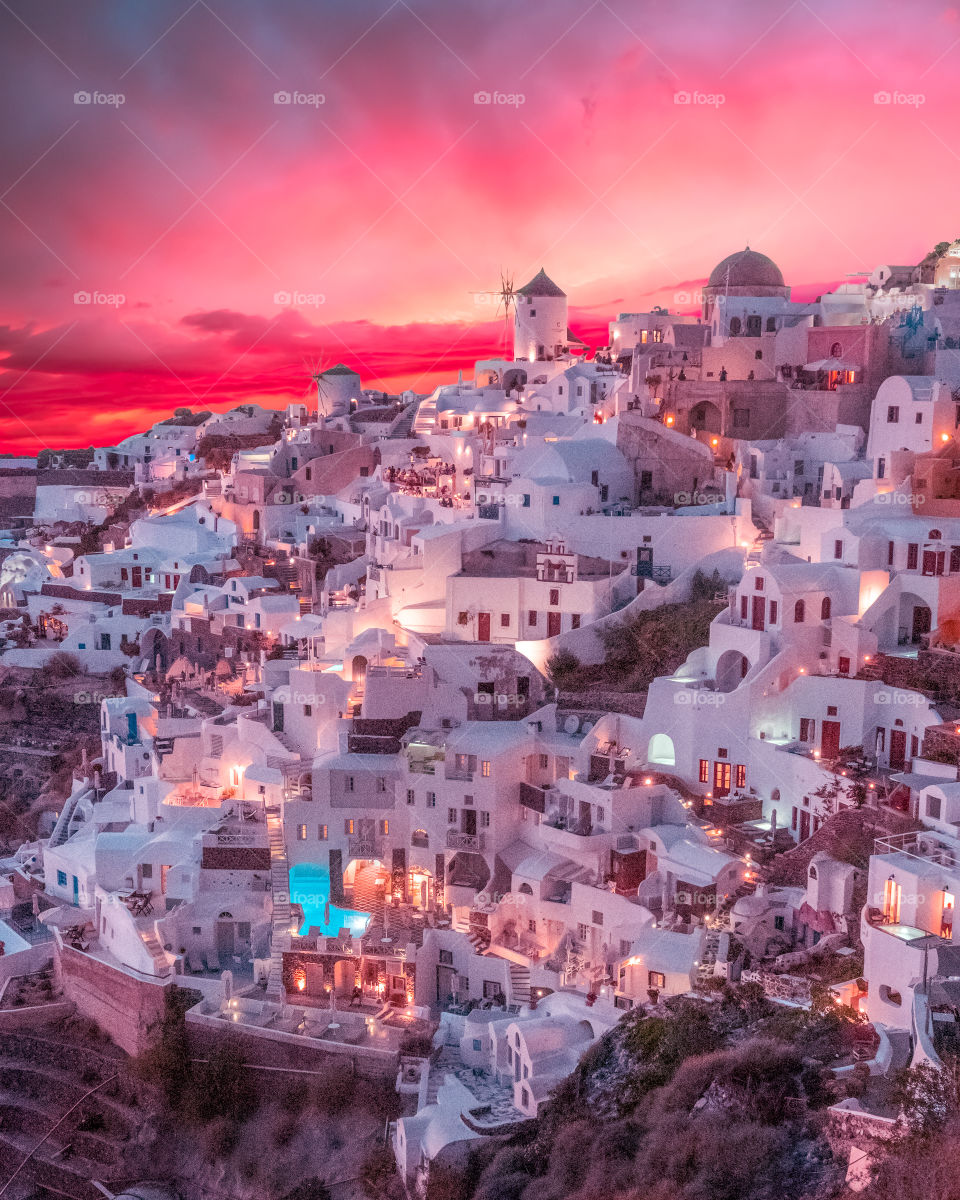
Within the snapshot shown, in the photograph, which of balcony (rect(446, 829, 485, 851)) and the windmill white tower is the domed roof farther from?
balcony (rect(446, 829, 485, 851))

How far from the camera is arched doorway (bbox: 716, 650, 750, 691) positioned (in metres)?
23.2

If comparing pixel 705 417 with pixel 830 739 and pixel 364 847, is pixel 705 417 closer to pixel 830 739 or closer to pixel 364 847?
pixel 830 739

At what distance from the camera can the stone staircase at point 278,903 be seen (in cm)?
2195

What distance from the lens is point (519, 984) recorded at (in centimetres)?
2078

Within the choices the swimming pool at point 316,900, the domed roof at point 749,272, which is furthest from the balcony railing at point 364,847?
the domed roof at point 749,272

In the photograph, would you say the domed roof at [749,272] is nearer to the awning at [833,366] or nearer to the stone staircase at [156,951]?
the awning at [833,366]

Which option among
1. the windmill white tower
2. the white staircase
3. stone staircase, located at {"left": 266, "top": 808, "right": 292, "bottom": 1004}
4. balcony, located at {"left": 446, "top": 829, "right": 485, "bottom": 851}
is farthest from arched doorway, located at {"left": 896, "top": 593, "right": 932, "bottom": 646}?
the windmill white tower

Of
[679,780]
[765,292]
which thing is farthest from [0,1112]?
[765,292]

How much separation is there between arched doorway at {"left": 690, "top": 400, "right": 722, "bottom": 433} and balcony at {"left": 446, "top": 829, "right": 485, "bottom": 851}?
13.7 m

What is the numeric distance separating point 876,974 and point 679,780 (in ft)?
22.8

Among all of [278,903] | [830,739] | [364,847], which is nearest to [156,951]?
[278,903]

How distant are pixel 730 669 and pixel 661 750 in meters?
1.96

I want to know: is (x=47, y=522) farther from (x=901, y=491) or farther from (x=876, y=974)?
(x=876, y=974)

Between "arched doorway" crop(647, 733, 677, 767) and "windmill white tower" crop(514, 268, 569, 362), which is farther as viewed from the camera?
"windmill white tower" crop(514, 268, 569, 362)
